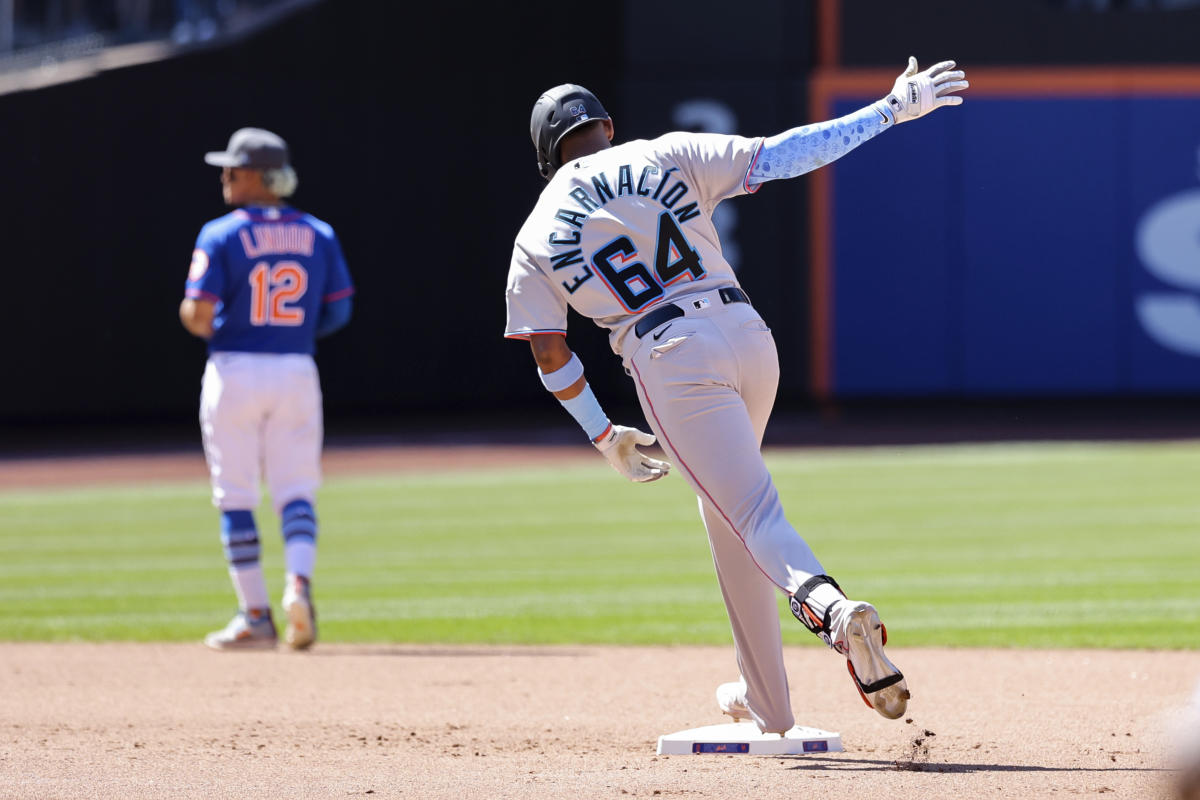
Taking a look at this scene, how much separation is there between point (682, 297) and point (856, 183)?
18396mm

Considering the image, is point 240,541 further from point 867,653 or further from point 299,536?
point 867,653

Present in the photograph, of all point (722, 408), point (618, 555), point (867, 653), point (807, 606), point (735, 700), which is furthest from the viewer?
point (618, 555)

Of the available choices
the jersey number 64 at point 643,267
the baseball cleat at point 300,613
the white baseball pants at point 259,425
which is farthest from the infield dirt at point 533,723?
the jersey number 64 at point 643,267

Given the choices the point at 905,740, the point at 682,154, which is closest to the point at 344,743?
the point at 905,740

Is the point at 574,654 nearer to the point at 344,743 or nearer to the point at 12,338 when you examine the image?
the point at 344,743

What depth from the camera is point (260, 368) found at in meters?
7.61

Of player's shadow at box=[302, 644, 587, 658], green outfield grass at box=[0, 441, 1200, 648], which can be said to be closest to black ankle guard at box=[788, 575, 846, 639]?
player's shadow at box=[302, 644, 587, 658]

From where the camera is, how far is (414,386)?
23328 millimetres

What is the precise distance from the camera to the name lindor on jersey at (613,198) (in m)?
4.75

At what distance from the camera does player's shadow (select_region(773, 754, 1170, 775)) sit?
478cm

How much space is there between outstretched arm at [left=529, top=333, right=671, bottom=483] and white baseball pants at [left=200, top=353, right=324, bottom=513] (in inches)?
119

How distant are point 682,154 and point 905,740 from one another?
2065 mm

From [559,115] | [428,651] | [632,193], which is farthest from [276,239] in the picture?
[632,193]

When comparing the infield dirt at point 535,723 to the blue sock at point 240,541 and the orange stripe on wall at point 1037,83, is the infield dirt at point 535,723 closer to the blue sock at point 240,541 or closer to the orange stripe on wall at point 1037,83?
the blue sock at point 240,541
